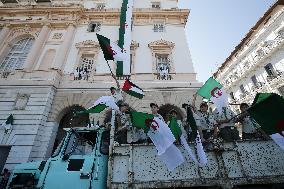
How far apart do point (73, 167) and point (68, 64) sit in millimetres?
11899

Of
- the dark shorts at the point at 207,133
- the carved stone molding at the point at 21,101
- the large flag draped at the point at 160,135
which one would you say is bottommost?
the large flag draped at the point at 160,135

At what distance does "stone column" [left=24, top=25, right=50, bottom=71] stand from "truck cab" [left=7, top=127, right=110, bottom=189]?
1112 cm

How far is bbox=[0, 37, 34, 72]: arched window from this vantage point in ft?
54.7

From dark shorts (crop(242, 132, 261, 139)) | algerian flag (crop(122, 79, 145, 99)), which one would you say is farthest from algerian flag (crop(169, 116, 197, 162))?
algerian flag (crop(122, 79, 145, 99))

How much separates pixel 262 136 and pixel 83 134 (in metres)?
4.63

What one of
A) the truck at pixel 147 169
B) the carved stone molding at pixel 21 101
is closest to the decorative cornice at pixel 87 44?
the carved stone molding at pixel 21 101

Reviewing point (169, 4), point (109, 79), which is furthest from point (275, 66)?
point (109, 79)

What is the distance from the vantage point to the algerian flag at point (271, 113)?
4730mm

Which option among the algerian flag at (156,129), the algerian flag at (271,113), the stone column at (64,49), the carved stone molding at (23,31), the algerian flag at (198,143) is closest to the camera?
the algerian flag at (271,113)

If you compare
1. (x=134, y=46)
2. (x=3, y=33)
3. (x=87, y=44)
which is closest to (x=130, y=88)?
(x=134, y=46)

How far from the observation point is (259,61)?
1038 inches

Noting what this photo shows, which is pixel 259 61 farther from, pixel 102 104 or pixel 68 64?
pixel 102 104

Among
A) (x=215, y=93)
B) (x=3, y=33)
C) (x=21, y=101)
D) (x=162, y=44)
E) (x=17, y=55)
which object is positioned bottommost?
Answer: (x=215, y=93)

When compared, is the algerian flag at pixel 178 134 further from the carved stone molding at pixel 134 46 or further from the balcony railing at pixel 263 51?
the balcony railing at pixel 263 51
